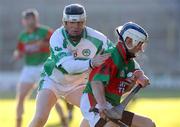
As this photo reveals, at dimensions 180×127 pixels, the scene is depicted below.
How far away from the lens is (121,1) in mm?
36000

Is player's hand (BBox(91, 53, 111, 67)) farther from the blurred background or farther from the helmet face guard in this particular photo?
the blurred background

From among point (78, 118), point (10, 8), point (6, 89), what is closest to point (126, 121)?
point (78, 118)

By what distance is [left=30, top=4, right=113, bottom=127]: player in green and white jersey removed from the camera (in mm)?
7977

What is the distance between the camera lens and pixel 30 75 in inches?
496

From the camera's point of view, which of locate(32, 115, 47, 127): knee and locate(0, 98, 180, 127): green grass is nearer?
locate(32, 115, 47, 127): knee

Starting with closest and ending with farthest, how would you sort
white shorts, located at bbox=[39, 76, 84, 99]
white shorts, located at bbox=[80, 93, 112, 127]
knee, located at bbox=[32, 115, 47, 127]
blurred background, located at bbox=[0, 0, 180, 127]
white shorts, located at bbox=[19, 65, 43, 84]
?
white shorts, located at bbox=[80, 93, 112, 127] < knee, located at bbox=[32, 115, 47, 127] < white shorts, located at bbox=[39, 76, 84, 99] < white shorts, located at bbox=[19, 65, 43, 84] < blurred background, located at bbox=[0, 0, 180, 127]

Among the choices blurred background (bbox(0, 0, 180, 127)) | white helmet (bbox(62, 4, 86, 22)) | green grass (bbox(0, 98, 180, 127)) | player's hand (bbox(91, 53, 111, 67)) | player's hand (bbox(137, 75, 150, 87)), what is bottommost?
blurred background (bbox(0, 0, 180, 127))

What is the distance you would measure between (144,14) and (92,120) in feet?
91.0

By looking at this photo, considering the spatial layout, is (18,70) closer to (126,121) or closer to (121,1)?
(121,1)

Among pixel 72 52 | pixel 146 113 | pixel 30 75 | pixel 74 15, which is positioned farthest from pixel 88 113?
pixel 146 113

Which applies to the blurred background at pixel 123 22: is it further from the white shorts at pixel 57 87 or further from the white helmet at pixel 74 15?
the white helmet at pixel 74 15

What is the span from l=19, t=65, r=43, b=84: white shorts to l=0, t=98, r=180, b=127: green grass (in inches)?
53.5

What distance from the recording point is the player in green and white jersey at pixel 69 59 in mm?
7977

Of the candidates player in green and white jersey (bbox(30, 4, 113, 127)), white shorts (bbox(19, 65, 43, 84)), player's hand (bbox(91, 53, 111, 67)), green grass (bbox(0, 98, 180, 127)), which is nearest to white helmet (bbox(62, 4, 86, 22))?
player in green and white jersey (bbox(30, 4, 113, 127))
